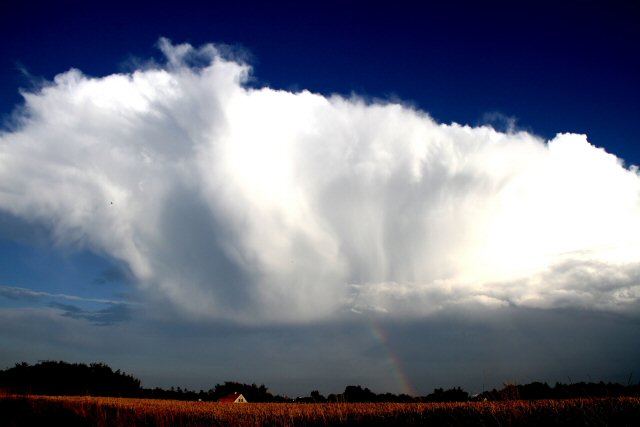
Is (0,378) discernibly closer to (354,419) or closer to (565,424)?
(354,419)

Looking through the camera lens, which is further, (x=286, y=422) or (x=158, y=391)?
(x=158, y=391)

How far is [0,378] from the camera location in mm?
90188

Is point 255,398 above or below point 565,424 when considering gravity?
below

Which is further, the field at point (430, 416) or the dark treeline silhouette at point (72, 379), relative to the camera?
the dark treeline silhouette at point (72, 379)

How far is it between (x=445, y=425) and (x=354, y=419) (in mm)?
3938

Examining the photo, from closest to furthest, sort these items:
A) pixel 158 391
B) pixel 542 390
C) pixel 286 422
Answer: pixel 286 422
pixel 542 390
pixel 158 391

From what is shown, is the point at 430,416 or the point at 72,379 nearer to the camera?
the point at 430,416

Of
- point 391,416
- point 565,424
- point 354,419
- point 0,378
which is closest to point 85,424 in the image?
point 354,419

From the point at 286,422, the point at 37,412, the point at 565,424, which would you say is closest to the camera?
the point at 565,424

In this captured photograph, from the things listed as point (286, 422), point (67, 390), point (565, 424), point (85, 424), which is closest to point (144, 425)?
point (85, 424)

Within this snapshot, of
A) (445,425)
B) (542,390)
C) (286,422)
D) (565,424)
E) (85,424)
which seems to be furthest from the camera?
(542,390)

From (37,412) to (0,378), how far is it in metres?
89.9

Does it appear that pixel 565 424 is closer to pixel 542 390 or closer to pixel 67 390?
pixel 542 390

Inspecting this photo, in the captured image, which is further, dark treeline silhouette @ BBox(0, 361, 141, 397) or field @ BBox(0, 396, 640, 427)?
dark treeline silhouette @ BBox(0, 361, 141, 397)
